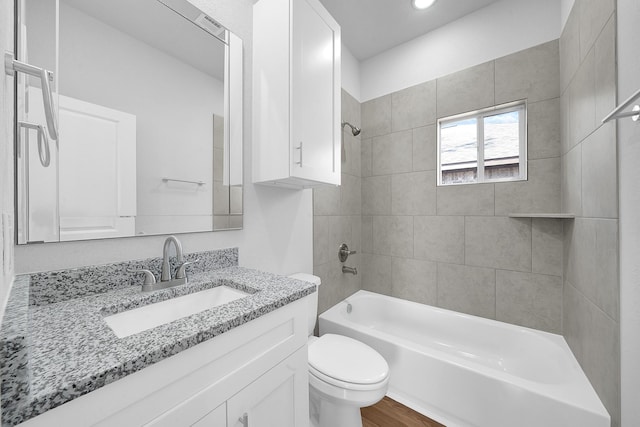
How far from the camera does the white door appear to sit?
0.85m

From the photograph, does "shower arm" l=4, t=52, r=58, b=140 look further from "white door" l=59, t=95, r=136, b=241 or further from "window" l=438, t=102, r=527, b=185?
"window" l=438, t=102, r=527, b=185

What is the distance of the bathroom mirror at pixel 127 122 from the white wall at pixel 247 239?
0.04 m

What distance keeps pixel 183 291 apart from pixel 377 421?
4.65ft

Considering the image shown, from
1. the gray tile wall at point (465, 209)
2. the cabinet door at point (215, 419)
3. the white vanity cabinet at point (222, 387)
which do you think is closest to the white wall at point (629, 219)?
the gray tile wall at point (465, 209)

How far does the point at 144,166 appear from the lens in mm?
1036

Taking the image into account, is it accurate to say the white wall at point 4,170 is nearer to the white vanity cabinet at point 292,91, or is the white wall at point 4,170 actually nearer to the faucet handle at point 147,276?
the faucet handle at point 147,276

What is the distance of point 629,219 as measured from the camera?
3.05 ft

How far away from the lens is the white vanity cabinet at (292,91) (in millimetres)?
1258

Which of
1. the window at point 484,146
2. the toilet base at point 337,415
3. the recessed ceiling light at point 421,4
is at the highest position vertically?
the recessed ceiling light at point 421,4

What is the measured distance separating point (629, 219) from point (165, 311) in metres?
1.78

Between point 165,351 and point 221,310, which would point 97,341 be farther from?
point 221,310

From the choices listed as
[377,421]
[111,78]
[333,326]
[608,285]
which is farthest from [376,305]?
[111,78]

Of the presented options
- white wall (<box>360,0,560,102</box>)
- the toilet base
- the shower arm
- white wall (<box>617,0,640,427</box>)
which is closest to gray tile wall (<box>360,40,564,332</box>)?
white wall (<box>360,0,560,102</box>)

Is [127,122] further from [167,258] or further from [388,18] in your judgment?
[388,18]
